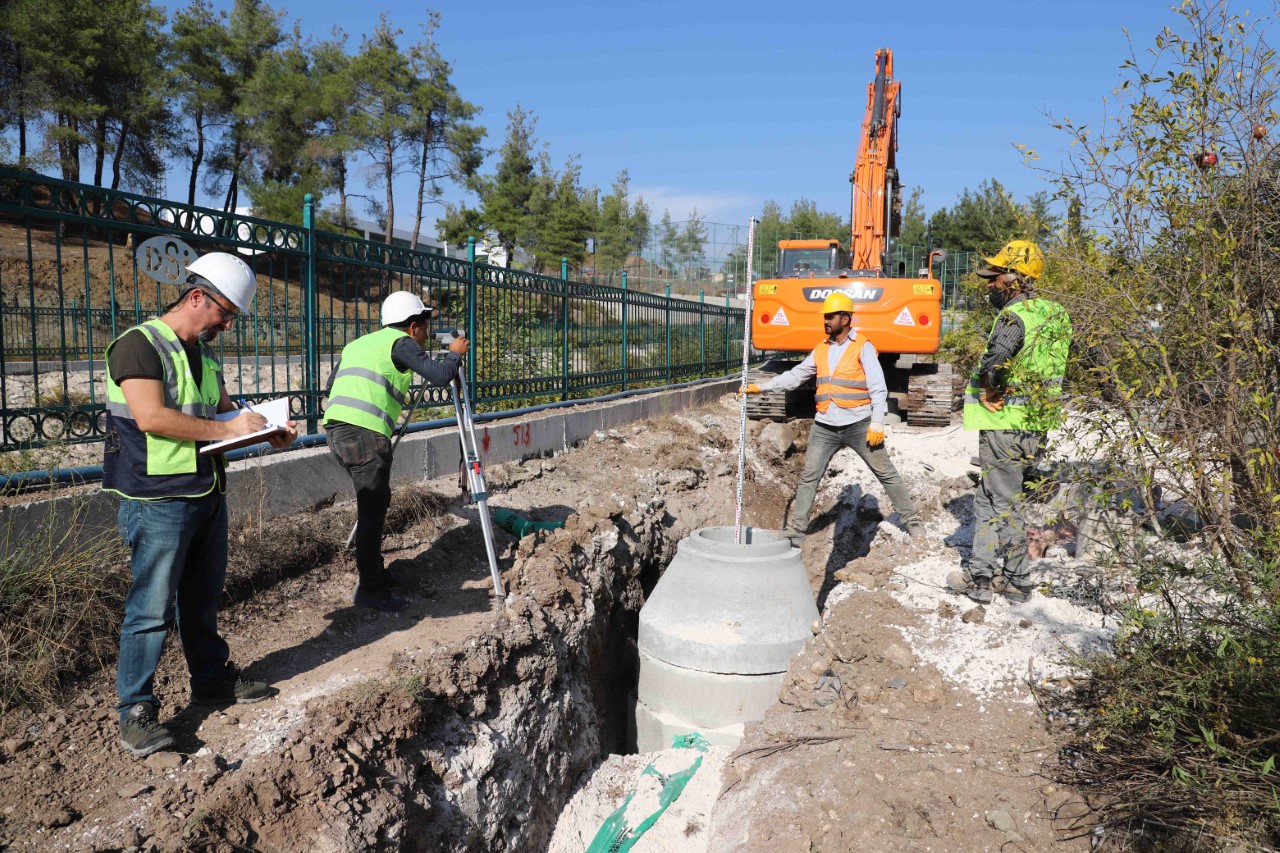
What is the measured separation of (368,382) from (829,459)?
3660 mm

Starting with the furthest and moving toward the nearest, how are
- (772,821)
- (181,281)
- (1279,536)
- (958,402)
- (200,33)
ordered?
(200,33) < (958,402) < (181,281) < (772,821) < (1279,536)

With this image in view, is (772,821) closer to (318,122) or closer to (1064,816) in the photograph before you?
(1064,816)

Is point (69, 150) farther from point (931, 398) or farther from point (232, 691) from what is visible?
point (232, 691)

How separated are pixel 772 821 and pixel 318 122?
29505mm

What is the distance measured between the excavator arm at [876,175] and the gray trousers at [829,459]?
19.6ft

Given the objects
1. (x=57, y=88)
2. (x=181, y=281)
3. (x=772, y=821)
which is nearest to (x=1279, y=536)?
(x=772, y=821)

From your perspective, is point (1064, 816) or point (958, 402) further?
point (958, 402)

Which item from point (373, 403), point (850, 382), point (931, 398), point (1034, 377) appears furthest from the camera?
point (931, 398)

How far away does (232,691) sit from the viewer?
141 inches

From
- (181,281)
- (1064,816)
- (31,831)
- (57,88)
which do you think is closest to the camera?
(31,831)

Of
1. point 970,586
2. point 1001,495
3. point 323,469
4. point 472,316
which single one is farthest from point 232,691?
point 472,316

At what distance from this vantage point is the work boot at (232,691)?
352 centimetres

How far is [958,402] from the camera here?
1370cm

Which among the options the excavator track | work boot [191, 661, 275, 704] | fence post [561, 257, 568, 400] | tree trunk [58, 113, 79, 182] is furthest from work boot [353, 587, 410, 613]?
tree trunk [58, 113, 79, 182]
